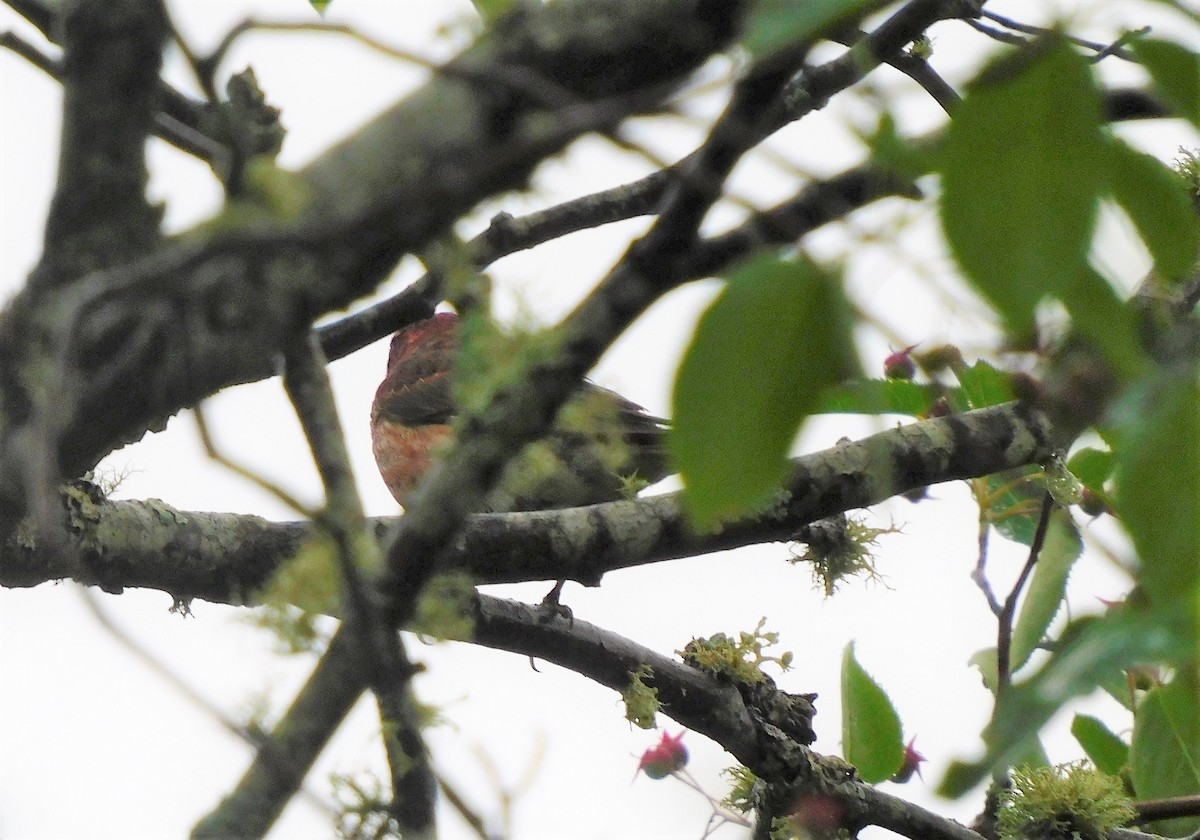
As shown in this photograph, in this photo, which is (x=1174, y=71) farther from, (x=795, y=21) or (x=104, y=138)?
(x=104, y=138)

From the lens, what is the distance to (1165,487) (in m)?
0.65

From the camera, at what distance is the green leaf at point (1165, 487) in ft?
2.08

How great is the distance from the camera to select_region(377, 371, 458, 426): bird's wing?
5363 mm

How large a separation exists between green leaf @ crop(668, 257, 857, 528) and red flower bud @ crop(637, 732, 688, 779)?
264cm

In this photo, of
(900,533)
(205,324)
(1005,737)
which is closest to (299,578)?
(205,324)

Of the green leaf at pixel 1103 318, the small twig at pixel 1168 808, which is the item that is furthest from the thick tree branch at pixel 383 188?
the small twig at pixel 1168 808

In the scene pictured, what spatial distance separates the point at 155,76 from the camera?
1.35m

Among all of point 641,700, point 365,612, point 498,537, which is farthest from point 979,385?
point 641,700

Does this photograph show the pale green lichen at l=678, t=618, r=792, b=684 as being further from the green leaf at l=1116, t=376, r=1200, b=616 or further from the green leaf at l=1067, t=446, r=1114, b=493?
the green leaf at l=1116, t=376, r=1200, b=616

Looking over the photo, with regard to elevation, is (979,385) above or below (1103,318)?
above

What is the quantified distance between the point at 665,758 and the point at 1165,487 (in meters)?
2.69

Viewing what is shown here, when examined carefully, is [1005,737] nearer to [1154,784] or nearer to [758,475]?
[758,475]

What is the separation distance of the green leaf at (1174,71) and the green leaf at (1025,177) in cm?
6

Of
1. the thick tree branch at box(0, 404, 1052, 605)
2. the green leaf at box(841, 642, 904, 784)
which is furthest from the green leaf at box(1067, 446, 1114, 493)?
the green leaf at box(841, 642, 904, 784)
